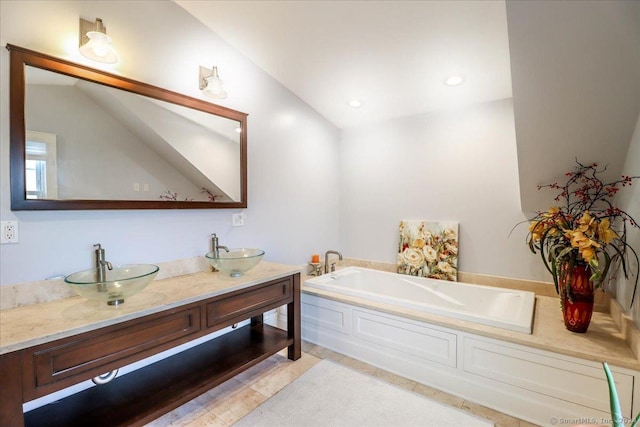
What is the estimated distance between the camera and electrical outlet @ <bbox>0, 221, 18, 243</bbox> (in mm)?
1553

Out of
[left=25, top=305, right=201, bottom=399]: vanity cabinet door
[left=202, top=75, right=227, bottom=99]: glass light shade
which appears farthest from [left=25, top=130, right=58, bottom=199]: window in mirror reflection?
[left=202, top=75, right=227, bottom=99]: glass light shade

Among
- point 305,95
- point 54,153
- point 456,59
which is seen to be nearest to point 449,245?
point 456,59

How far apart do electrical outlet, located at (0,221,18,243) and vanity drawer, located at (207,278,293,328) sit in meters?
1.05

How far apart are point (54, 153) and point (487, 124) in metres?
3.30

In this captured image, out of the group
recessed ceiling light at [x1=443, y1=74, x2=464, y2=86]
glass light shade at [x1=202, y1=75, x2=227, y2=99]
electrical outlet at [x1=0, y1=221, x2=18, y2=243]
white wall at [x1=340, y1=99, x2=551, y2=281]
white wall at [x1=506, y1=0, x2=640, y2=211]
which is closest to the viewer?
white wall at [x1=506, y1=0, x2=640, y2=211]

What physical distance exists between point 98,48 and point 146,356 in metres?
1.74

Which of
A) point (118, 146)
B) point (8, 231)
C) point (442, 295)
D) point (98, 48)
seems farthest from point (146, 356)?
point (442, 295)

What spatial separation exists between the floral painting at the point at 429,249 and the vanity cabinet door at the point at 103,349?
227 cm

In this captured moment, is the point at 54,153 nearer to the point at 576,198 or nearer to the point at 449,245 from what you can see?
the point at 449,245

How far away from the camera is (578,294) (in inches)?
75.7

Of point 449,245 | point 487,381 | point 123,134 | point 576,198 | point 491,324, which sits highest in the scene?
point 123,134

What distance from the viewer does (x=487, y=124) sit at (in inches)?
113

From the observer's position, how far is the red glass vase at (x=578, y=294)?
1.90 metres

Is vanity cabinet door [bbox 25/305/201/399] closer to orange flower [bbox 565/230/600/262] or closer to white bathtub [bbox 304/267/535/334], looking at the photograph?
white bathtub [bbox 304/267/535/334]
